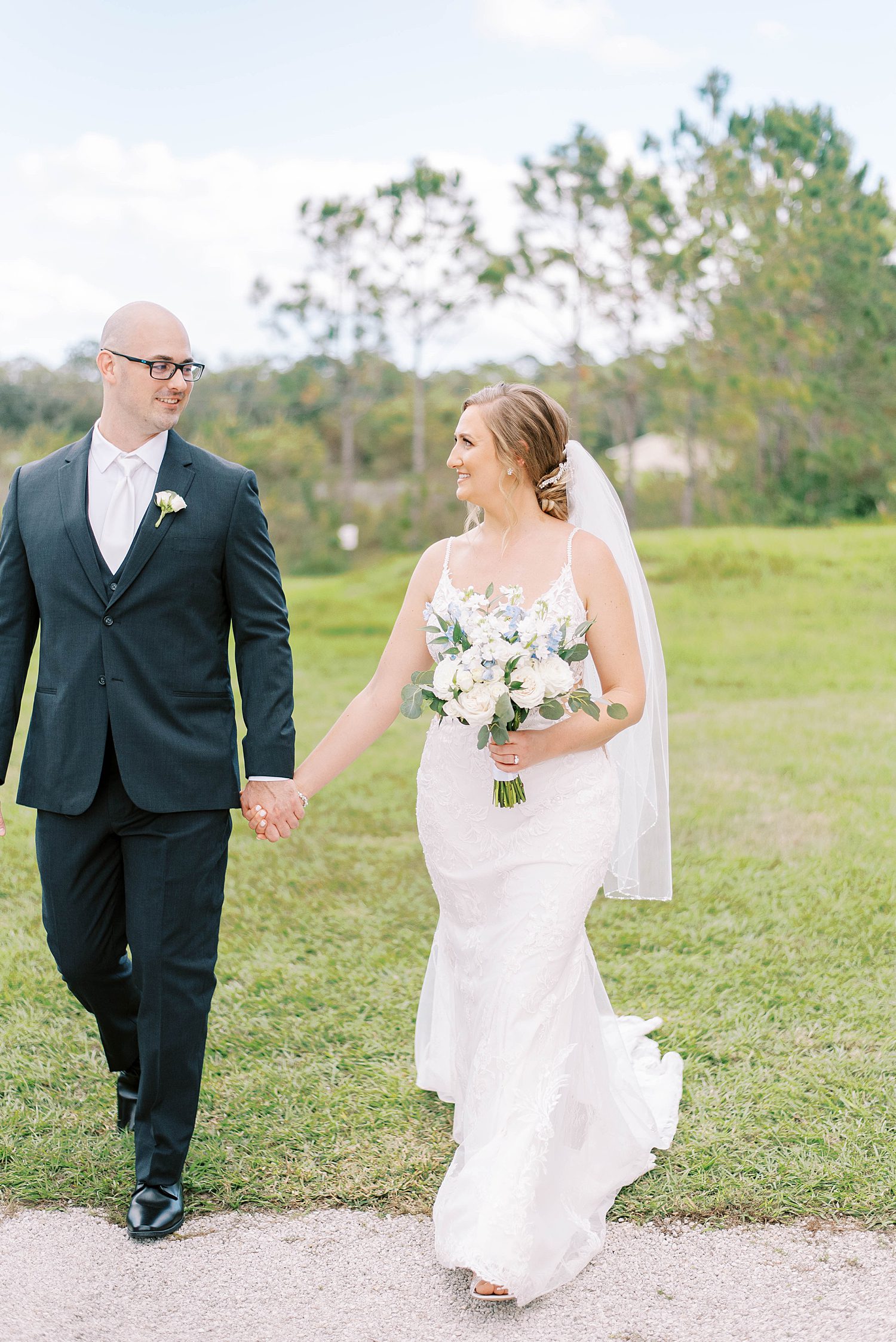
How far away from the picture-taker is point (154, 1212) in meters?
3.42

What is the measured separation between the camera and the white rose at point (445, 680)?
3.15 m

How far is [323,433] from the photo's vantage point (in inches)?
949

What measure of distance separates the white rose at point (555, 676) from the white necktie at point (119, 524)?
1175mm

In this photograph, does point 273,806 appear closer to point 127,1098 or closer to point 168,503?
point 168,503

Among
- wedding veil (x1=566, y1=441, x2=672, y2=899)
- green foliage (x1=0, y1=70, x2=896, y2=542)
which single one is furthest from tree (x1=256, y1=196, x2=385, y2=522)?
wedding veil (x1=566, y1=441, x2=672, y2=899)

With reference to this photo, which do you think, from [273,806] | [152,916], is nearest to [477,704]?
[273,806]

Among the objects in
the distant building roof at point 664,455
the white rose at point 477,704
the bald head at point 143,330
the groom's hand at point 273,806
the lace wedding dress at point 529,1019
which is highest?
the distant building roof at point 664,455

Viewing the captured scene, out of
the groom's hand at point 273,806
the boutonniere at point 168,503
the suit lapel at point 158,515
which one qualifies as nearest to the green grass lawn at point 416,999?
the groom's hand at point 273,806

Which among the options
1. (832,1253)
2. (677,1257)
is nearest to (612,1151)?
(677,1257)

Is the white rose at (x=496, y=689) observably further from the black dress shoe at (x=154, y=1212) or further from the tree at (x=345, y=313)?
the tree at (x=345, y=313)

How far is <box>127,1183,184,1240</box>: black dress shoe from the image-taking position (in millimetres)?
3387

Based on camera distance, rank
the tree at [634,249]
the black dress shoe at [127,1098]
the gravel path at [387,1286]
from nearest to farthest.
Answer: the gravel path at [387,1286] < the black dress shoe at [127,1098] < the tree at [634,249]

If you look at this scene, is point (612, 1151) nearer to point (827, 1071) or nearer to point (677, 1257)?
point (677, 1257)

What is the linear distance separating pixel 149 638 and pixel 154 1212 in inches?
61.7
